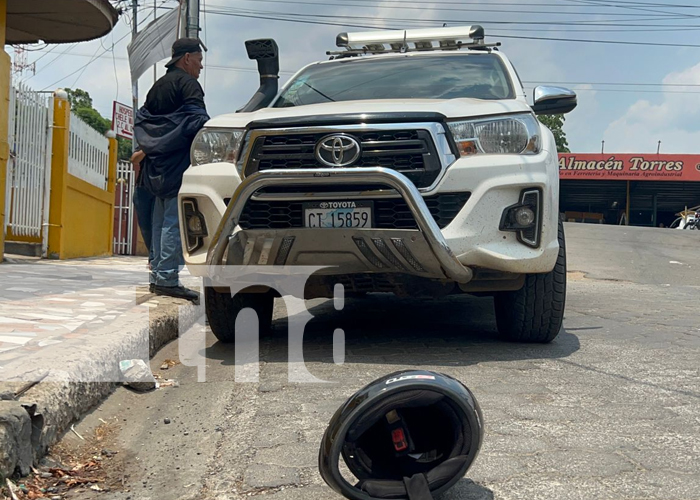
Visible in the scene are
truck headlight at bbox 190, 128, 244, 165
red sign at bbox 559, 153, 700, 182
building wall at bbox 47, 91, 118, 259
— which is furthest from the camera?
red sign at bbox 559, 153, 700, 182

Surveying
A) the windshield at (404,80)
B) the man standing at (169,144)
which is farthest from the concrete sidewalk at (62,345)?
the windshield at (404,80)

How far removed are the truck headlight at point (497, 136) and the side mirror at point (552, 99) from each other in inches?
35.1

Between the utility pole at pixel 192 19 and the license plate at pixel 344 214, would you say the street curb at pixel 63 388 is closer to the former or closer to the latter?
the license plate at pixel 344 214

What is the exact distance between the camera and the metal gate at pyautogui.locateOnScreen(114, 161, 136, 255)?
1405 centimetres

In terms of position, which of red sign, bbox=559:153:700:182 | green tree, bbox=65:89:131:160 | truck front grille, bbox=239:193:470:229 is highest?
green tree, bbox=65:89:131:160

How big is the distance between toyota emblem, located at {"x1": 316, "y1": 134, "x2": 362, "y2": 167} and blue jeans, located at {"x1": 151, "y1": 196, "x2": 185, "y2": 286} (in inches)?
67.7

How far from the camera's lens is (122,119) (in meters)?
17.0

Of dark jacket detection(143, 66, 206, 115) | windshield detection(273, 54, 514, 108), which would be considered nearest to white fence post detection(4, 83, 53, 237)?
dark jacket detection(143, 66, 206, 115)

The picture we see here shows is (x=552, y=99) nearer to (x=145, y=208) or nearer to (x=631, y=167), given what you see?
(x=145, y=208)

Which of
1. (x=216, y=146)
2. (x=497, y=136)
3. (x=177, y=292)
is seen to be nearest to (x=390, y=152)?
(x=497, y=136)

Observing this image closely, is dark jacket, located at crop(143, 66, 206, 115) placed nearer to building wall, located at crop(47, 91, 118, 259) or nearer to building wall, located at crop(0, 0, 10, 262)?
building wall, located at crop(0, 0, 10, 262)

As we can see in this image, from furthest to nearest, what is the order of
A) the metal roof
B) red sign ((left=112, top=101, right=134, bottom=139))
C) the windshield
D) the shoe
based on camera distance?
red sign ((left=112, top=101, right=134, bottom=139)) → the metal roof → the shoe → the windshield

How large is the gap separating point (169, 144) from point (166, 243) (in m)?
0.66

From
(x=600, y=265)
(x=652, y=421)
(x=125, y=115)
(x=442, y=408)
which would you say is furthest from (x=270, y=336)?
→ (x=125, y=115)
